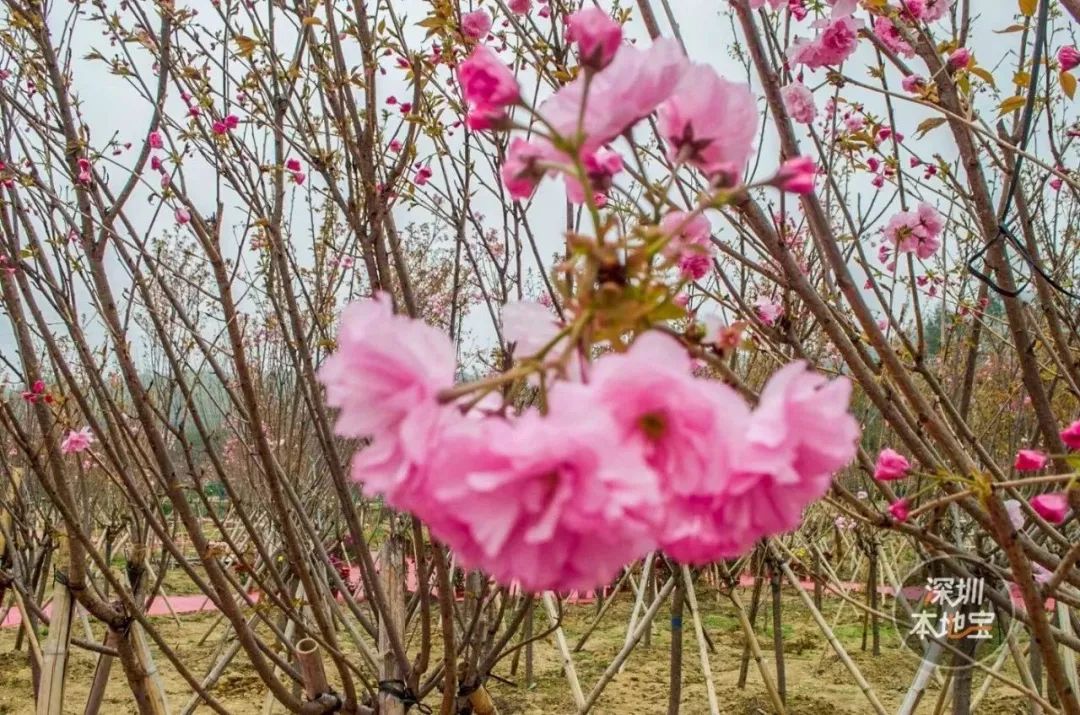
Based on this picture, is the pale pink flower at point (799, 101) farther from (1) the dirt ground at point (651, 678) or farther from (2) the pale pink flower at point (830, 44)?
(1) the dirt ground at point (651, 678)

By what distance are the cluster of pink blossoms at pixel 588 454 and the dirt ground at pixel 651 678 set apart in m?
4.86

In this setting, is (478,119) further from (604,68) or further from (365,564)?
(365,564)

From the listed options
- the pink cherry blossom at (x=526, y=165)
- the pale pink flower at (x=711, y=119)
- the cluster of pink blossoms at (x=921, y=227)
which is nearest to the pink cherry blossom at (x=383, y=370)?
the pink cherry blossom at (x=526, y=165)

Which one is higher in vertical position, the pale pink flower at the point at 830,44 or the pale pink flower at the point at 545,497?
the pale pink flower at the point at 830,44

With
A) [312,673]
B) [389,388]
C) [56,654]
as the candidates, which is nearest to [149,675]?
[56,654]

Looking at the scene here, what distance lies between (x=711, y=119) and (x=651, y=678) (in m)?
5.74

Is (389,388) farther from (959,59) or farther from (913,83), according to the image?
(913,83)

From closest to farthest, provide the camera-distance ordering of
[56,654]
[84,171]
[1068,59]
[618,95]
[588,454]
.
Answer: [588,454] < [618,95] < [1068,59] < [84,171] < [56,654]

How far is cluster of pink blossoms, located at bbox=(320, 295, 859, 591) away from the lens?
0.47m

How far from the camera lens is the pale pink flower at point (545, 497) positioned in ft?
1.52

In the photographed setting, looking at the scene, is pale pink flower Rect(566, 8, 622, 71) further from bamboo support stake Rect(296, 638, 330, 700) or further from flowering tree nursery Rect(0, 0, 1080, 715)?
bamboo support stake Rect(296, 638, 330, 700)

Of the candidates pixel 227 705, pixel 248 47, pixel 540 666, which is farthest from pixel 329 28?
pixel 540 666

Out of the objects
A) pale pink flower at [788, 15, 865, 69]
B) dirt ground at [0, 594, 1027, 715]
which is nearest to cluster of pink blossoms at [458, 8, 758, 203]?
pale pink flower at [788, 15, 865, 69]

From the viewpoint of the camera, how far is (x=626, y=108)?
0.62 metres
